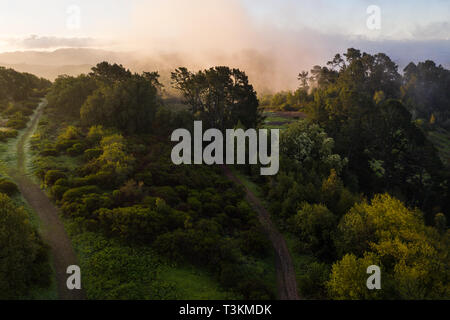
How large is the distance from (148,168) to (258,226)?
19.5m

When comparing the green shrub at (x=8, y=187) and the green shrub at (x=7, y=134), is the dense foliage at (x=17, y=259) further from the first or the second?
the green shrub at (x=7, y=134)

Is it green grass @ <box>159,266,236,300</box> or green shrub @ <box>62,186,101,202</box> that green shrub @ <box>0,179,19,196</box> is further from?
green grass @ <box>159,266,236,300</box>

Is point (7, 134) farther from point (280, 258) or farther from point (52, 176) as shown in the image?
point (280, 258)

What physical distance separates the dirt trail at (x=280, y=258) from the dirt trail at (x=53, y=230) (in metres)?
17.1

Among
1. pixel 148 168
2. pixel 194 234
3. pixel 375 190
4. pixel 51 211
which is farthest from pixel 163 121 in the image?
pixel 375 190

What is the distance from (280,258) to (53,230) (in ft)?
78.1

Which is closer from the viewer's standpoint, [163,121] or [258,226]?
[258,226]

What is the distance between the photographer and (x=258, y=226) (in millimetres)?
33562

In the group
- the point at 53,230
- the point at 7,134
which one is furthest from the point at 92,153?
the point at 7,134

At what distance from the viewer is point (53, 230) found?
92.7 ft

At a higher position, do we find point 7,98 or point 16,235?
point 7,98

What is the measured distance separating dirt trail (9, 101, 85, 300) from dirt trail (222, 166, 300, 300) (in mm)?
17124

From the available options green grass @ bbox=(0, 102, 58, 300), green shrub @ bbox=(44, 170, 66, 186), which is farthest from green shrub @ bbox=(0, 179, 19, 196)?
green shrub @ bbox=(44, 170, 66, 186)
